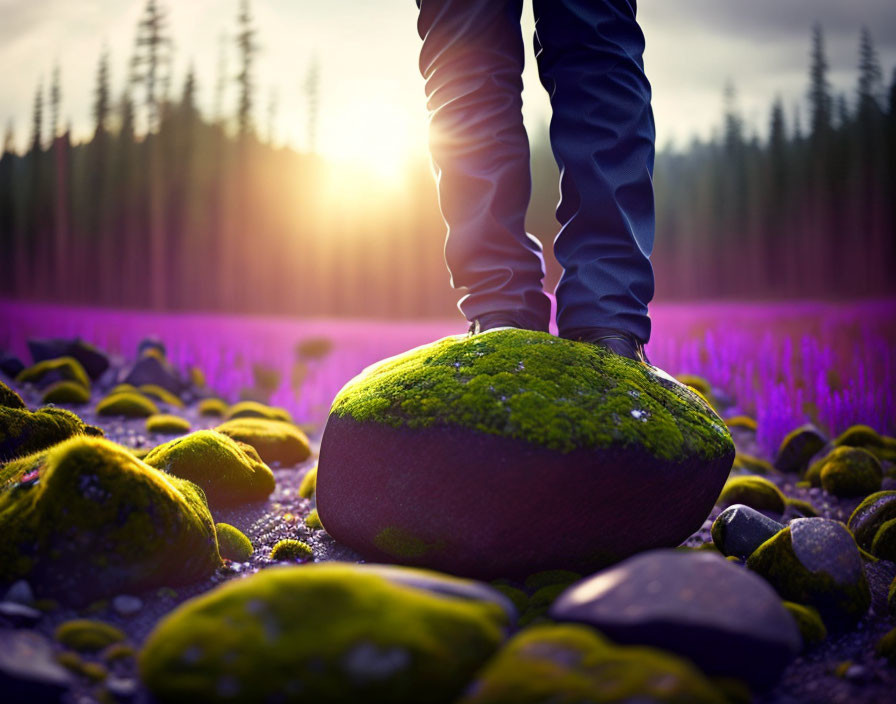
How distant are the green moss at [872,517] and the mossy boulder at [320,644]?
2.03 m

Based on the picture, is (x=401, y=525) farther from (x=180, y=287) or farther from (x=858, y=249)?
(x=180, y=287)

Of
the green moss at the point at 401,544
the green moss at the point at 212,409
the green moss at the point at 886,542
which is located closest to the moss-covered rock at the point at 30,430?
the green moss at the point at 401,544

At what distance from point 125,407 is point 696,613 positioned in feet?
13.7

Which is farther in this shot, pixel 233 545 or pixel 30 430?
pixel 30 430

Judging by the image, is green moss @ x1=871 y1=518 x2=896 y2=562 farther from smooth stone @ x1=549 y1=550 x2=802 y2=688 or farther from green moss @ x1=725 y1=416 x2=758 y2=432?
green moss @ x1=725 y1=416 x2=758 y2=432

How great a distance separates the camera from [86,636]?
137 cm

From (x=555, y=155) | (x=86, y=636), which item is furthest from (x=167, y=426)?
(x=555, y=155)

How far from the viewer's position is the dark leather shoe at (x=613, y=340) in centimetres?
236

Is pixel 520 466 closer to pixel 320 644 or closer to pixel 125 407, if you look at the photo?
pixel 320 644

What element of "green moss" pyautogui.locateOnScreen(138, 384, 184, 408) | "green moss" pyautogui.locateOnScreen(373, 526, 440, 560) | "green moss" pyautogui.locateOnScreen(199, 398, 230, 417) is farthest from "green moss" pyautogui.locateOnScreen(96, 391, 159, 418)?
"green moss" pyautogui.locateOnScreen(373, 526, 440, 560)

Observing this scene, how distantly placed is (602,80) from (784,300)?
744 cm

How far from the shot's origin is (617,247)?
7.73ft

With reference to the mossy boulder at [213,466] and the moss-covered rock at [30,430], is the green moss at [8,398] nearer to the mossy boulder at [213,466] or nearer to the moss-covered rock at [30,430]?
the moss-covered rock at [30,430]

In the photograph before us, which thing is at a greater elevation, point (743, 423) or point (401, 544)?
point (401, 544)
